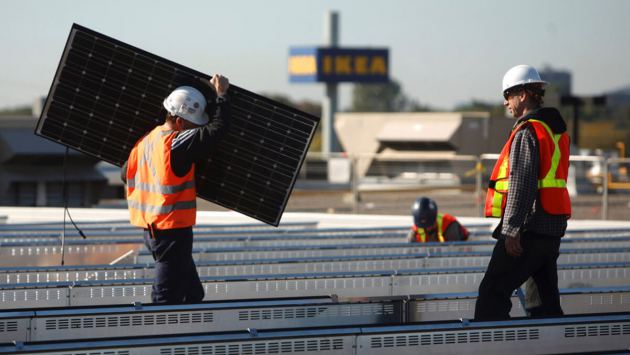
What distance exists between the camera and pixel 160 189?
7.30 metres

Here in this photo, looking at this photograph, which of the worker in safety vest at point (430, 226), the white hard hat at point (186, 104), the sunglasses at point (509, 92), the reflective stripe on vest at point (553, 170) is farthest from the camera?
the worker in safety vest at point (430, 226)

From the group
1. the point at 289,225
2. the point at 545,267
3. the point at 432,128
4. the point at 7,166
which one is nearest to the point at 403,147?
the point at 432,128

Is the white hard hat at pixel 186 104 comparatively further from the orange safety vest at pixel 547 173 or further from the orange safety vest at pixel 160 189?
the orange safety vest at pixel 547 173

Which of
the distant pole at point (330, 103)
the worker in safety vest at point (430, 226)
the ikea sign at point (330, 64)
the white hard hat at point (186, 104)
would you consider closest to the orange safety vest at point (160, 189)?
the white hard hat at point (186, 104)

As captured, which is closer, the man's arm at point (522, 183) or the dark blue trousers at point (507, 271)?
the man's arm at point (522, 183)

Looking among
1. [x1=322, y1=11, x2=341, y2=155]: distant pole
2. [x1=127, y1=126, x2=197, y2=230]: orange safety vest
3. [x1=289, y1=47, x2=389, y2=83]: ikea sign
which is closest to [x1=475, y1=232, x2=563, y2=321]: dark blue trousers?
[x1=127, y1=126, x2=197, y2=230]: orange safety vest

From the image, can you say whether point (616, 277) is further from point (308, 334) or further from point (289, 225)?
point (289, 225)

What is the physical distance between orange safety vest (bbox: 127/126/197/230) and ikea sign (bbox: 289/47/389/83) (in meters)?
50.2

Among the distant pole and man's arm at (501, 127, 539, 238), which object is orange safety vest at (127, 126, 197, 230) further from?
the distant pole

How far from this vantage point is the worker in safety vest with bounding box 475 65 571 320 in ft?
21.1

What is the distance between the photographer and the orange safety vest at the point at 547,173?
652 centimetres

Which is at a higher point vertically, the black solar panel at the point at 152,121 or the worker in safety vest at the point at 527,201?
the black solar panel at the point at 152,121

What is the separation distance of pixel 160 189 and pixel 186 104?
595 millimetres

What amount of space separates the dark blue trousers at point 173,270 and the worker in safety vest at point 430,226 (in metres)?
4.32
